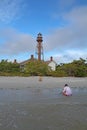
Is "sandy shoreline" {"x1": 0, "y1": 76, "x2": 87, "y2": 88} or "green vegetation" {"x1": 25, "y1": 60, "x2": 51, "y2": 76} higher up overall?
"green vegetation" {"x1": 25, "y1": 60, "x2": 51, "y2": 76}

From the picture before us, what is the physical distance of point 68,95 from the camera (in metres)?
32.2

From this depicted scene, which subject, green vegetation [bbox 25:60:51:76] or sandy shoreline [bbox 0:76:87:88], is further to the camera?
green vegetation [bbox 25:60:51:76]

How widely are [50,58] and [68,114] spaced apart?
266ft

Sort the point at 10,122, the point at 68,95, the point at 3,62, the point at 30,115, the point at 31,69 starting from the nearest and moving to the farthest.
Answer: the point at 10,122 < the point at 30,115 < the point at 68,95 < the point at 31,69 < the point at 3,62

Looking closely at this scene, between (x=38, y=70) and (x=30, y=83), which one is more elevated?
(x=38, y=70)

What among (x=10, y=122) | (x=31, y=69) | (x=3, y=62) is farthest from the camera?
(x=3, y=62)

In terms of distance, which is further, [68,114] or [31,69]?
[31,69]

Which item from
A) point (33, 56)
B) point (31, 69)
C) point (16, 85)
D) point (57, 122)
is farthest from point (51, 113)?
point (33, 56)

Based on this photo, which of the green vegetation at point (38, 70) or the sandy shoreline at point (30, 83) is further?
the green vegetation at point (38, 70)

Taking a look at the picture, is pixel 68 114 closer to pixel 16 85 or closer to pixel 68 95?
pixel 68 95

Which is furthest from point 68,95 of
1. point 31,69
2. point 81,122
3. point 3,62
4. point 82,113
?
point 3,62

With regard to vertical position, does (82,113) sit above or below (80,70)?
below

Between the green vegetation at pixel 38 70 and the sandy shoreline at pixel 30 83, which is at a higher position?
the green vegetation at pixel 38 70

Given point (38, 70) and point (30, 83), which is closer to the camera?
point (30, 83)
